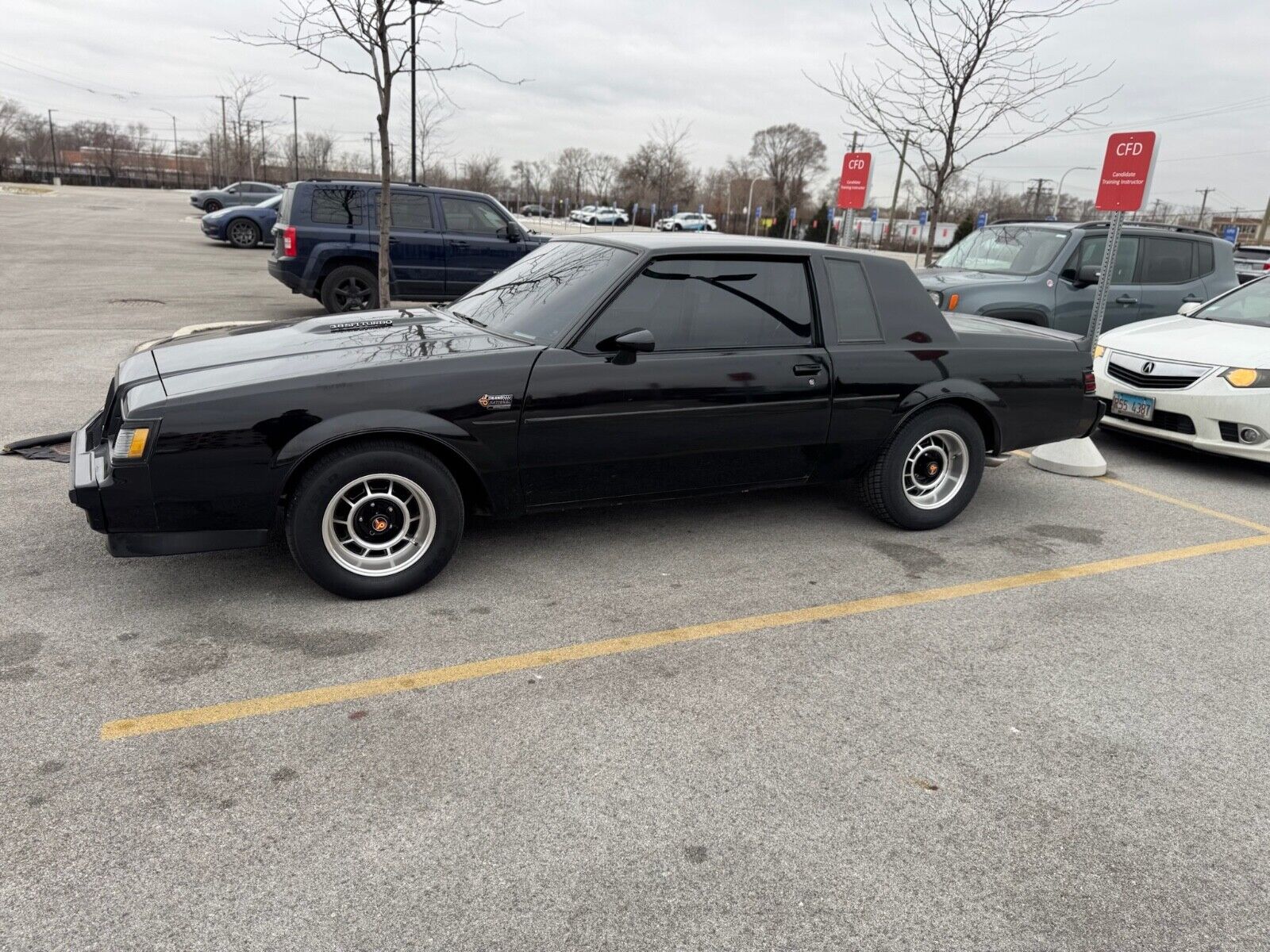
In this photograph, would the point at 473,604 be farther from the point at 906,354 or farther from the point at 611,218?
the point at 611,218

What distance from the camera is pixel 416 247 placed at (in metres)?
11.2

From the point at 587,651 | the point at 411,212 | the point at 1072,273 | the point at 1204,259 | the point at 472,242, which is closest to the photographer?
the point at 587,651

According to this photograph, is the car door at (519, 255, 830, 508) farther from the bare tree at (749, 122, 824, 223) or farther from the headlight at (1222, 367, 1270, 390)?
the bare tree at (749, 122, 824, 223)

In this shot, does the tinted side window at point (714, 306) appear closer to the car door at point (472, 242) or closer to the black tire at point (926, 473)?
the black tire at point (926, 473)

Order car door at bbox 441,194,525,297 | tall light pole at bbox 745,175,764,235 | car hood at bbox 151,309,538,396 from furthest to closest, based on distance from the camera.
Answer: tall light pole at bbox 745,175,764,235, car door at bbox 441,194,525,297, car hood at bbox 151,309,538,396


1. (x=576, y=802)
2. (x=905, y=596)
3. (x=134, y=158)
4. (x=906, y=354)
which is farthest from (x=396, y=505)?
(x=134, y=158)

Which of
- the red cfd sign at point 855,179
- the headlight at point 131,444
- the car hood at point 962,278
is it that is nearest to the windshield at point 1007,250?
the car hood at point 962,278

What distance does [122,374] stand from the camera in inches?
157

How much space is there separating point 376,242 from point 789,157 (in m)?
86.7

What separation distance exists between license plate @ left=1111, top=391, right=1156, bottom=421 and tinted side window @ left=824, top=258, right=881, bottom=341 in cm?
323

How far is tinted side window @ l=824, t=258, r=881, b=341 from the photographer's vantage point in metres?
4.68

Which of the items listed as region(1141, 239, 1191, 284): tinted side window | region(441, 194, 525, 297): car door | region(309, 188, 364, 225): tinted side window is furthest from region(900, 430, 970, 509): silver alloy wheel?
region(309, 188, 364, 225): tinted side window

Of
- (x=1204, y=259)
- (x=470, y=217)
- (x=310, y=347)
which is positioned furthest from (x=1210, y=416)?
(x=470, y=217)

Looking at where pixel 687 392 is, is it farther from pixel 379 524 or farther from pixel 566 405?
pixel 379 524
